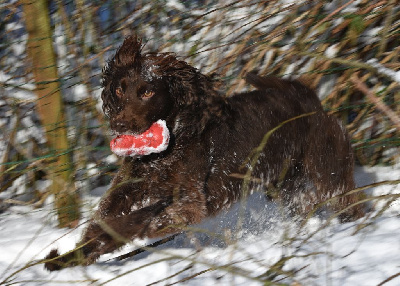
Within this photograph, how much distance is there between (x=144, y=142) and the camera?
8.39ft

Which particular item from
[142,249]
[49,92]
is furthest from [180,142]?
[49,92]

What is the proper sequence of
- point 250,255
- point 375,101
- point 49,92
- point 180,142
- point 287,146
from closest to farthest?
point 375,101 → point 250,255 → point 180,142 → point 287,146 → point 49,92

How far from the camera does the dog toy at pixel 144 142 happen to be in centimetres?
253

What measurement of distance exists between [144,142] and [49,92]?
1.06 metres

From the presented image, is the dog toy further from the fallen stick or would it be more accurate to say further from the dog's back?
the fallen stick

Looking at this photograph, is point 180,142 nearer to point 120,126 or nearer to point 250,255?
point 120,126

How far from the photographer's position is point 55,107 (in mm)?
3385

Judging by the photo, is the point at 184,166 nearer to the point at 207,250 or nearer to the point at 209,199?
the point at 209,199

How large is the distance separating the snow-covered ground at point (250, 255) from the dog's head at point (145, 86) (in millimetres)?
622

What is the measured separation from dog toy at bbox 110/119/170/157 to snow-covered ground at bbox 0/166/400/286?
0.45 meters

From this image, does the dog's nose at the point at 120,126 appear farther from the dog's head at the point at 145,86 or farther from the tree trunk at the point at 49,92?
the tree trunk at the point at 49,92

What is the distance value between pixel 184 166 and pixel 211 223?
1.90 ft

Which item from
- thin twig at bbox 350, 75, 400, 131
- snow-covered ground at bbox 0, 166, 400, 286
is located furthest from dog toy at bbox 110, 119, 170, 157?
thin twig at bbox 350, 75, 400, 131

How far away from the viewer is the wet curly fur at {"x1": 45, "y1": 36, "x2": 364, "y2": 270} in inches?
101
